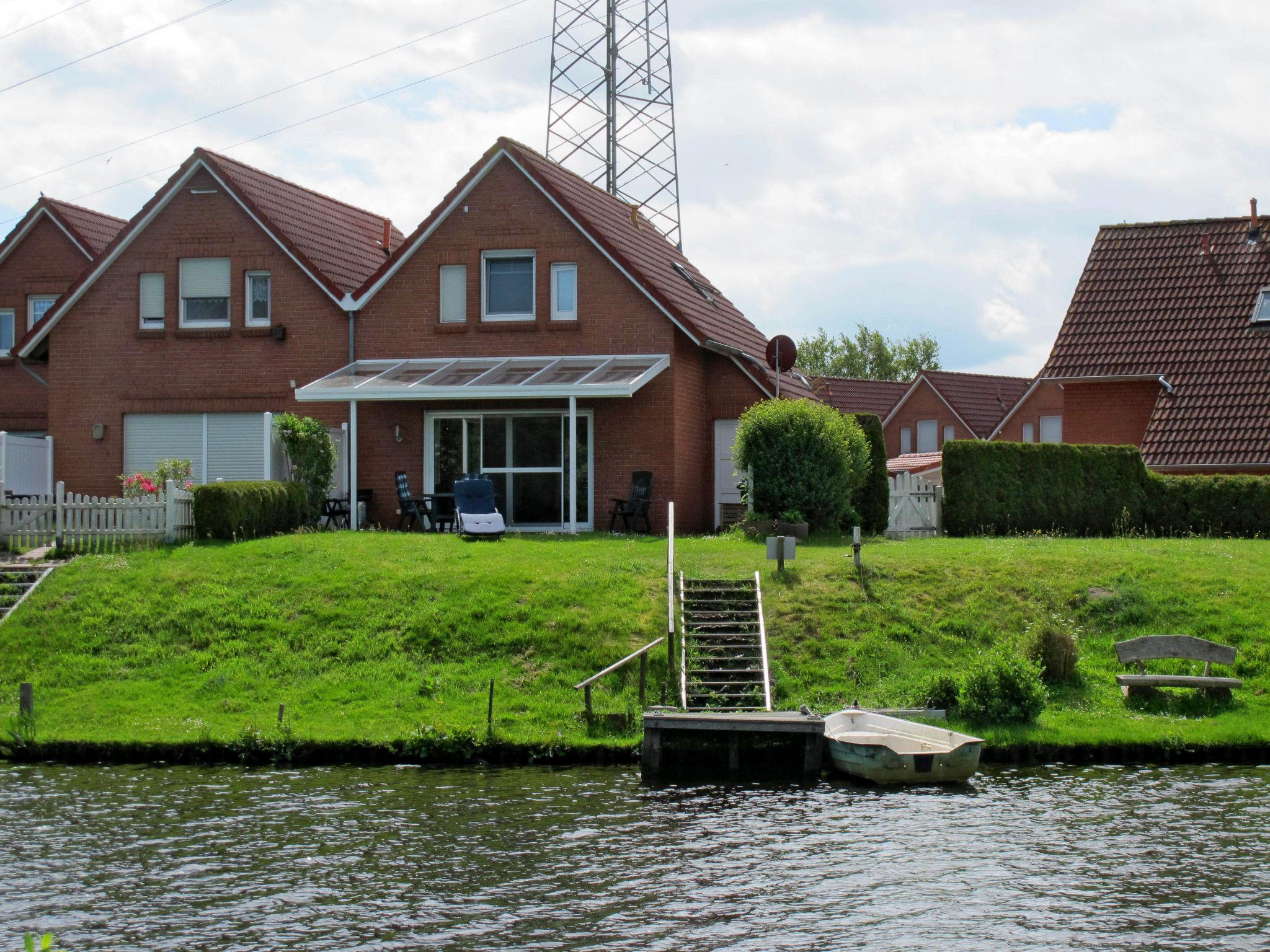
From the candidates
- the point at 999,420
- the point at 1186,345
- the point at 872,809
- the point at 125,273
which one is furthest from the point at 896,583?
the point at 999,420

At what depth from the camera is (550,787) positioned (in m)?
14.6

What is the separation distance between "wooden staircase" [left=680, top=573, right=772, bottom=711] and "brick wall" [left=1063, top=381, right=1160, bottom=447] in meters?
15.0

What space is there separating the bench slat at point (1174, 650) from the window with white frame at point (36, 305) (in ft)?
87.7

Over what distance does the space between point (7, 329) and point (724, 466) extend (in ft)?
58.9

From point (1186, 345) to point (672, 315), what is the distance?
12.3 metres

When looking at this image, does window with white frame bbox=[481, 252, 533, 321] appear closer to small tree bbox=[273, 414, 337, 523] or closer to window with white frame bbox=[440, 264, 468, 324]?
window with white frame bbox=[440, 264, 468, 324]

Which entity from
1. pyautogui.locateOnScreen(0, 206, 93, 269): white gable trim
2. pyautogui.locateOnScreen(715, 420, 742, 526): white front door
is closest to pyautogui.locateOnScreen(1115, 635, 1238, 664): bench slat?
pyautogui.locateOnScreen(715, 420, 742, 526): white front door

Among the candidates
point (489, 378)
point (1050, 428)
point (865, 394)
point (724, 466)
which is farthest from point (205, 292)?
A: point (865, 394)

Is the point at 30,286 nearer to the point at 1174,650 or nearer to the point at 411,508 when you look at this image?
the point at 411,508

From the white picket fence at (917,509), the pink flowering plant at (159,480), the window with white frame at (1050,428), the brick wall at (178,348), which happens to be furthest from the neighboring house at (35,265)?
the window with white frame at (1050,428)

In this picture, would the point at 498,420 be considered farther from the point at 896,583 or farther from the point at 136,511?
the point at 896,583

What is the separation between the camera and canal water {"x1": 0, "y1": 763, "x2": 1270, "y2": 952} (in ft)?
32.3

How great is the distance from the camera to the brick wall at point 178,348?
1170 inches

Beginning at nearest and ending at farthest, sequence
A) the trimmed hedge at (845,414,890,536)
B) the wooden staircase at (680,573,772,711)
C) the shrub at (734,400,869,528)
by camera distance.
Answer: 1. the wooden staircase at (680,573,772,711)
2. the shrub at (734,400,869,528)
3. the trimmed hedge at (845,414,890,536)
